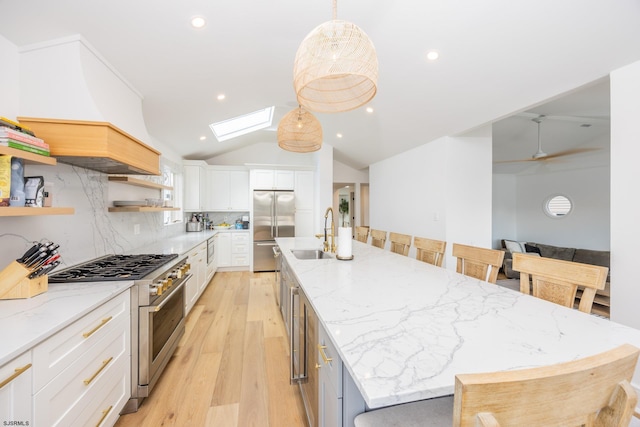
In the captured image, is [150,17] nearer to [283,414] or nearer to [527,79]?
[283,414]

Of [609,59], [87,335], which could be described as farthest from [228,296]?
[609,59]

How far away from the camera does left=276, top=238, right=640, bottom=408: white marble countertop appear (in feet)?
2.29

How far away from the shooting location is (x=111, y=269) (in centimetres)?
189

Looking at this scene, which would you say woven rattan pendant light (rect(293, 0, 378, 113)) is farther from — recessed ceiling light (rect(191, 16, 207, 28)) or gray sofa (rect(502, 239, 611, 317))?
gray sofa (rect(502, 239, 611, 317))

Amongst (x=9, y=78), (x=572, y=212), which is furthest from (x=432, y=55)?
(x=572, y=212)

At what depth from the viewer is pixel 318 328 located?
1191 millimetres

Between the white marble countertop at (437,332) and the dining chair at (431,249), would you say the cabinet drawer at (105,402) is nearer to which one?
the white marble countertop at (437,332)

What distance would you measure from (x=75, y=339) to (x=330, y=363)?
1.17 m

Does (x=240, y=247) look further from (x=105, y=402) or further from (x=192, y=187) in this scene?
(x=105, y=402)

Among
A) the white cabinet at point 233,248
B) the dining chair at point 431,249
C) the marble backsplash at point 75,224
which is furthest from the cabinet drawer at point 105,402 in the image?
the white cabinet at point 233,248

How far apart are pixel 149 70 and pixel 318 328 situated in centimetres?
254

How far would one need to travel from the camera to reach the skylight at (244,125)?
4910 mm

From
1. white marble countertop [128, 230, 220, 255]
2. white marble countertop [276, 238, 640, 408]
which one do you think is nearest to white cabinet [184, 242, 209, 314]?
white marble countertop [128, 230, 220, 255]

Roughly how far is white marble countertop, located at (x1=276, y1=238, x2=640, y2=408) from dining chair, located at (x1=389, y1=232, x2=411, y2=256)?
50.5 inches
